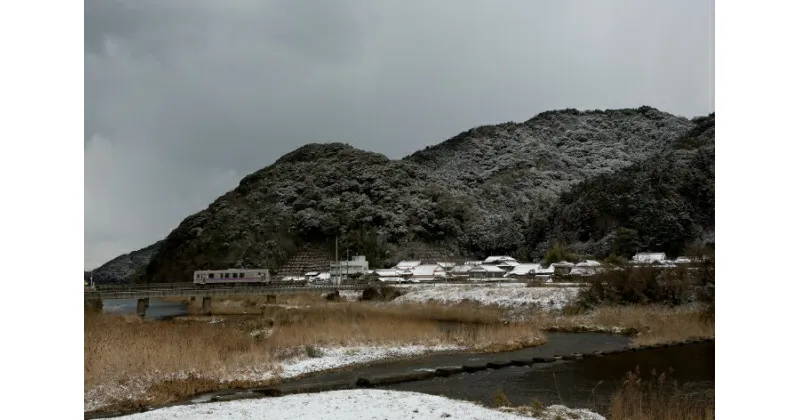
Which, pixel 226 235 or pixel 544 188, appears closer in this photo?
pixel 226 235

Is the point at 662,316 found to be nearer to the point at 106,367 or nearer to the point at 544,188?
the point at 106,367

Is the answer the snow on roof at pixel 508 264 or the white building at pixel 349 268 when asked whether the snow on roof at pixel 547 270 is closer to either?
the snow on roof at pixel 508 264

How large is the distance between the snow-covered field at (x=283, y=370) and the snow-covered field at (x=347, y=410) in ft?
6.80

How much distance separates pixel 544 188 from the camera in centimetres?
17925

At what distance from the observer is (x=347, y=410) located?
9148 millimetres

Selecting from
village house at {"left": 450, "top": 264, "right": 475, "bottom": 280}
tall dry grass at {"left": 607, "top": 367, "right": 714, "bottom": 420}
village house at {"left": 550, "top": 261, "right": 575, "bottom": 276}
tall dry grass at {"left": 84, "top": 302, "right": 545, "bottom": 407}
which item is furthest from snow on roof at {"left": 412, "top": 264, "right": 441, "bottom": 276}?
tall dry grass at {"left": 607, "top": 367, "right": 714, "bottom": 420}

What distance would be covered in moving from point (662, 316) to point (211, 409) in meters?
24.9

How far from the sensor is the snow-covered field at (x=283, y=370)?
1102 cm

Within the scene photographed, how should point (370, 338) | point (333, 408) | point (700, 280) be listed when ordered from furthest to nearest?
point (700, 280) < point (370, 338) < point (333, 408)

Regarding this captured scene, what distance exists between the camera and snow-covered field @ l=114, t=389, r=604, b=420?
8701 mm

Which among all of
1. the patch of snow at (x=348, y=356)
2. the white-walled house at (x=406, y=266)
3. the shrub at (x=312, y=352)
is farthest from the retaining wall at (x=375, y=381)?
the white-walled house at (x=406, y=266)

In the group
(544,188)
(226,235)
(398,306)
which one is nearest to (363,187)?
(226,235)

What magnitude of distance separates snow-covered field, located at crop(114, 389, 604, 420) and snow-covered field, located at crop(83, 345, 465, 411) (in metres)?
2.07

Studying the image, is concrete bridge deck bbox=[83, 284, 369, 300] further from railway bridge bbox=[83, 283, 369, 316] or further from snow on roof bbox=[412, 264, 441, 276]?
snow on roof bbox=[412, 264, 441, 276]
